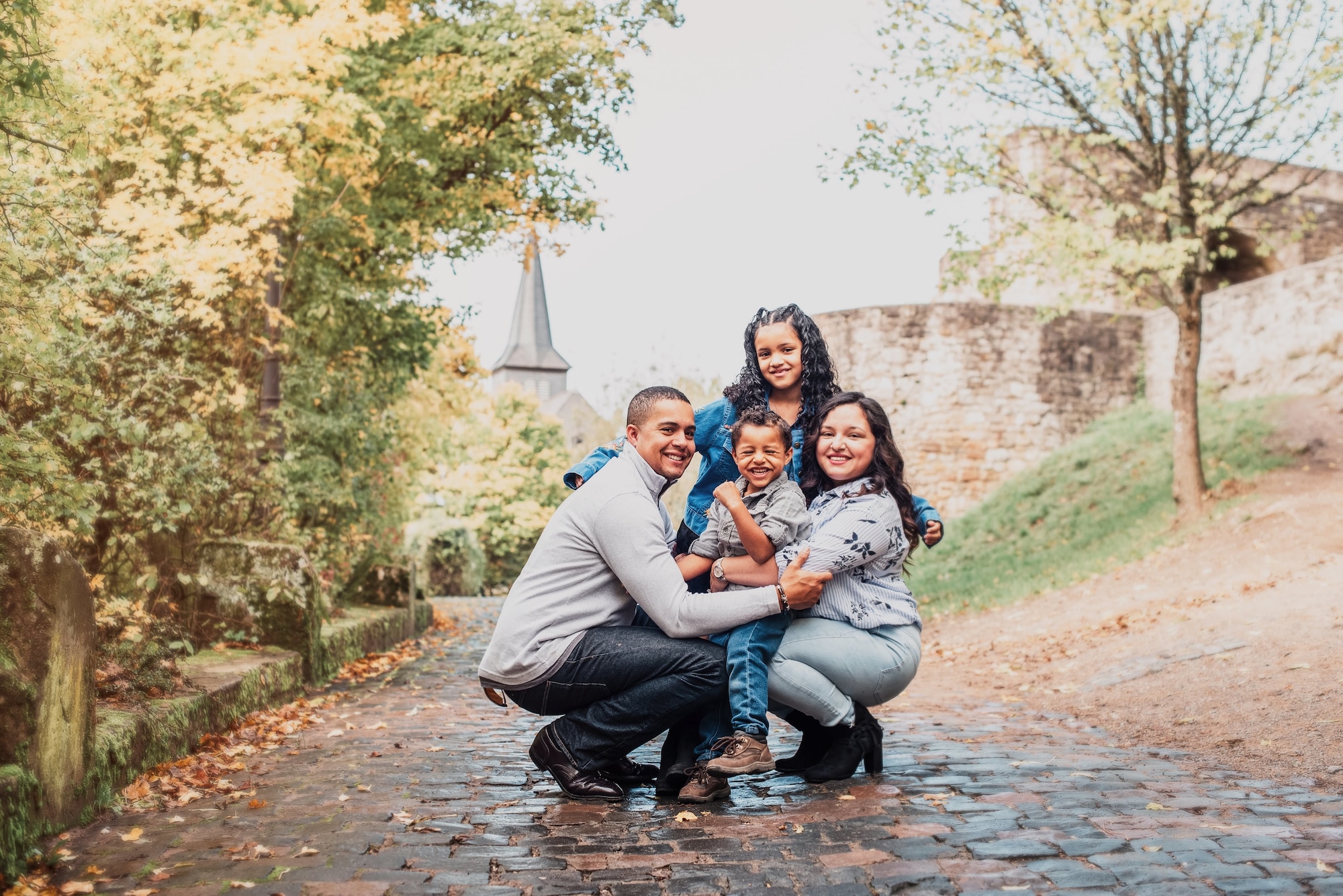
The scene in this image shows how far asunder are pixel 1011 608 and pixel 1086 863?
991cm

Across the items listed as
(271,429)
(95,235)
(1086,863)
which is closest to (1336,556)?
(1086,863)

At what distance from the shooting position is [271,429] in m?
8.95

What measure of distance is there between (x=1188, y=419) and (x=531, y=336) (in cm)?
A: 7152

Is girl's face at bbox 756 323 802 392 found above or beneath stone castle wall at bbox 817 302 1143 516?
beneath

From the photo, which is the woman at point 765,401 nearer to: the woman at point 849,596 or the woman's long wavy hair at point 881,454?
the woman's long wavy hair at point 881,454

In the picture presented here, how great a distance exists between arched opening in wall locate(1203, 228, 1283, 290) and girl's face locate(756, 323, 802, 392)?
20911mm

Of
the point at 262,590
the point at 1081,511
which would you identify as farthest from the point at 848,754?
the point at 1081,511

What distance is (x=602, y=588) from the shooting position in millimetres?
4477

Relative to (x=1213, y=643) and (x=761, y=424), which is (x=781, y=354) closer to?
(x=761, y=424)

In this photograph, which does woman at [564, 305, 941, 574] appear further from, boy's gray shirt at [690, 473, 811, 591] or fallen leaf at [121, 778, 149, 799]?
fallen leaf at [121, 778, 149, 799]

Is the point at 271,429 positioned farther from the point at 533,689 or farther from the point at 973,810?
the point at 973,810

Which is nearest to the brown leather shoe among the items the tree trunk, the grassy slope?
the grassy slope

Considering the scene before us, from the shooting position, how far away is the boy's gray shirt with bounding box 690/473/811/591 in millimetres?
4426

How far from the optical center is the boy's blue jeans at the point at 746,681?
429cm
